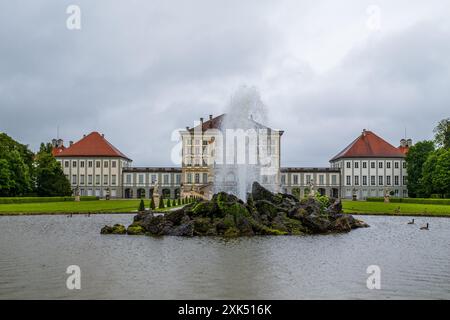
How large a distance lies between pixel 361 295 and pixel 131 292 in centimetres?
412

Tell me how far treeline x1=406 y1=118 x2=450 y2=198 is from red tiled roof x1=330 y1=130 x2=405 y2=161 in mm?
9812

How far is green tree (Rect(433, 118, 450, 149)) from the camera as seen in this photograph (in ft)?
195

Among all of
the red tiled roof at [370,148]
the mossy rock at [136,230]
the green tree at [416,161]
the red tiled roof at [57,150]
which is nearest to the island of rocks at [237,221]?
the mossy rock at [136,230]

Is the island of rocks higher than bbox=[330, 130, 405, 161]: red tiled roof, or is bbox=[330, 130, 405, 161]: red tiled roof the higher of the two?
bbox=[330, 130, 405, 161]: red tiled roof

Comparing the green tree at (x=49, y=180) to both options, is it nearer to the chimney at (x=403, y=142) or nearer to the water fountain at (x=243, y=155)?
the water fountain at (x=243, y=155)

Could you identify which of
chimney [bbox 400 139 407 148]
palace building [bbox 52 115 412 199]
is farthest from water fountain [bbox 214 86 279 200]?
chimney [bbox 400 139 407 148]

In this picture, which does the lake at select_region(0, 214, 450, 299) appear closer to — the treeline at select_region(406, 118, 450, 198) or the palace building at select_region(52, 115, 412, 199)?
the treeline at select_region(406, 118, 450, 198)

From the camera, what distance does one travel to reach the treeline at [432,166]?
52.7 m

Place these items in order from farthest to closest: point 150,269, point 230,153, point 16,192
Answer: point 230,153
point 16,192
point 150,269

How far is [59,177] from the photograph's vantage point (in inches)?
2367

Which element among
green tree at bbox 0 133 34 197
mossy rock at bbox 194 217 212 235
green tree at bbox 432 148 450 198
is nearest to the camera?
mossy rock at bbox 194 217 212 235

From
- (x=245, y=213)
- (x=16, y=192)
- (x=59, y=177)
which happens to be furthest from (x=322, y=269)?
(x=59, y=177)

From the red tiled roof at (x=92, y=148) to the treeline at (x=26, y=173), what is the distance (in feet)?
46.2
